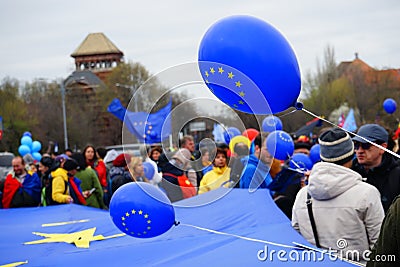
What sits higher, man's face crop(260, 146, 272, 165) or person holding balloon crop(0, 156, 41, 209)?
man's face crop(260, 146, 272, 165)

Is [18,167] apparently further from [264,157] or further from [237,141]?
[264,157]

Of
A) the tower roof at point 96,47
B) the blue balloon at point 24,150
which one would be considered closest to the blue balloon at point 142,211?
the blue balloon at point 24,150

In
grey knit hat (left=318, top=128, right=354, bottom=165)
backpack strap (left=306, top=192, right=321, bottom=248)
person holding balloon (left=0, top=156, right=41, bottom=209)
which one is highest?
grey knit hat (left=318, top=128, right=354, bottom=165)

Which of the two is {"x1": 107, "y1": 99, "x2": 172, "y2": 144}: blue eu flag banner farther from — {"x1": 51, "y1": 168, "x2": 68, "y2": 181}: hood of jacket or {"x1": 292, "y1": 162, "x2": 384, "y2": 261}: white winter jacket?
{"x1": 51, "y1": 168, "x2": 68, "y2": 181}: hood of jacket

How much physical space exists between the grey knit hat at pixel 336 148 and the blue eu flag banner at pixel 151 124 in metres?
1.10

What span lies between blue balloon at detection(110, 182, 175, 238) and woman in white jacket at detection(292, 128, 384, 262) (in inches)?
39.4

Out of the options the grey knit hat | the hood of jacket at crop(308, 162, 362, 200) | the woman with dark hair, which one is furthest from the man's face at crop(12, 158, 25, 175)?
the hood of jacket at crop(308, 162, 362, 200)

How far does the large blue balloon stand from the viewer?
296 cm

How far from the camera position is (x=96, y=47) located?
91875 mm

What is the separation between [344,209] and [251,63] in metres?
1.20

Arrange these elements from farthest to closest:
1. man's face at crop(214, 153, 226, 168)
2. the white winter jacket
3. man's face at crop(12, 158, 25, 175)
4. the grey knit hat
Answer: man's face at crop(12, 158, 25, 175)
man's face at crop(214, 153, 226, 168)
the grey knit hat
the white winter jacket

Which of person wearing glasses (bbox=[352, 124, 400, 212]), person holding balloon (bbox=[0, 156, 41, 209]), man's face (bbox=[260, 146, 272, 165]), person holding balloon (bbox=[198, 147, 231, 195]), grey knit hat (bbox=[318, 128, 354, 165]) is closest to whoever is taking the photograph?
grey knit hat (bbox=[318, 128, 354, 165])

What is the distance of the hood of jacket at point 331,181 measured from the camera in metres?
3.50

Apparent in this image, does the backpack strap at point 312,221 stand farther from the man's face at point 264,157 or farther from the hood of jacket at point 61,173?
the hood of jacket at point 61,173
